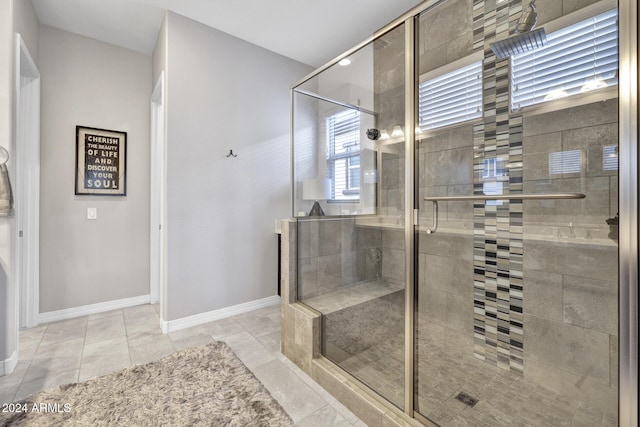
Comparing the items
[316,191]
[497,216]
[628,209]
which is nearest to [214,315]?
[316,191]

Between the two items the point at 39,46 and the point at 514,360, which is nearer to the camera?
the point at 514,360

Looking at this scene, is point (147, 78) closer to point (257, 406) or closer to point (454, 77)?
point (454, 77)

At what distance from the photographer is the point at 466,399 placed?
157 cm

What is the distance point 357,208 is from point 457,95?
1055 mm

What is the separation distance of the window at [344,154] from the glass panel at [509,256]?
0.66 m

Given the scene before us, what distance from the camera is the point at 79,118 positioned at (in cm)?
293

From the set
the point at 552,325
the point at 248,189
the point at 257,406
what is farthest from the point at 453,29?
the point at 257,406

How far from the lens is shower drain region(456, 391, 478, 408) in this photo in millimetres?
1545

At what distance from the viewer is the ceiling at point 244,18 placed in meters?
2.49

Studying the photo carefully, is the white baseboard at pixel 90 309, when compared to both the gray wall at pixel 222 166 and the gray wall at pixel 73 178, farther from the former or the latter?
the gray wall at pixel 222 166

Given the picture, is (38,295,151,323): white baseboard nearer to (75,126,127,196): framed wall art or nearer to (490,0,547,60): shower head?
(75,126,127,196): framed wall art

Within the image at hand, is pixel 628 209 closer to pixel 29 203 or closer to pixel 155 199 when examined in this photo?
pixel 155 199

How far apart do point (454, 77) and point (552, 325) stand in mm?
1710

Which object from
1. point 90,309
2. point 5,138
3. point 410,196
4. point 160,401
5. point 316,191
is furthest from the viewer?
point 90,309
